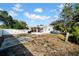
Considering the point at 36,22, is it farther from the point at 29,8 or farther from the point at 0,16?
the point at 0,16

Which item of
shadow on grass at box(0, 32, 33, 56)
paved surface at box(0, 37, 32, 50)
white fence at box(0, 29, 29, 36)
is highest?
white fence at box(0, 29, 29, 36)

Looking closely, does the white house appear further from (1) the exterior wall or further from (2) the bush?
(2) the bush

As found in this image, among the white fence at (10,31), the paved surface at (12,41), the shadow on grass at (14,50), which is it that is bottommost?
the shadow on grass at (14,50)

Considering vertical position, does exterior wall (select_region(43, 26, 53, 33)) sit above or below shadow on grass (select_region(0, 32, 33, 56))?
above

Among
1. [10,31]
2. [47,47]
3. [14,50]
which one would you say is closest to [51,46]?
[47,47]

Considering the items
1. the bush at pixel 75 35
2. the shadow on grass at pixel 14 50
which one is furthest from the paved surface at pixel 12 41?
the bush at pixel 75 35

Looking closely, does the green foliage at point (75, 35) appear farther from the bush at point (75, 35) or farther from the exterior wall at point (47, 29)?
the exterior wall at point (47, 29)

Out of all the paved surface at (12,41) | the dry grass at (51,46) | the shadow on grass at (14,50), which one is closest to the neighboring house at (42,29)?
the dry grass at (51,46)

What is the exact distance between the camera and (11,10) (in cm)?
462

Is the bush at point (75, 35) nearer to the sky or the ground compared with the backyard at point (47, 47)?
nearer to the sky

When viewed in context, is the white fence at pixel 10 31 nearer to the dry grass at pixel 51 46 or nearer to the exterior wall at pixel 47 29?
the dry grass at pixel 51 46

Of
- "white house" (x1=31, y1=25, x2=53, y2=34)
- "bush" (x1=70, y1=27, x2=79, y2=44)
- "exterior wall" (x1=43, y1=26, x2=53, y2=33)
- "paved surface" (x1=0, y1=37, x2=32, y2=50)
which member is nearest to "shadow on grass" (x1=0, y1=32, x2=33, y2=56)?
"paved surface" (x1=0, y1=37, x2=32, y2=50)

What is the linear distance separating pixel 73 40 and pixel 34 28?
79cm

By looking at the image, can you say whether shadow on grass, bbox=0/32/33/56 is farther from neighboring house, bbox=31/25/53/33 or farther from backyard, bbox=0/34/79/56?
neighboring house, bbox=31/25/53/33
